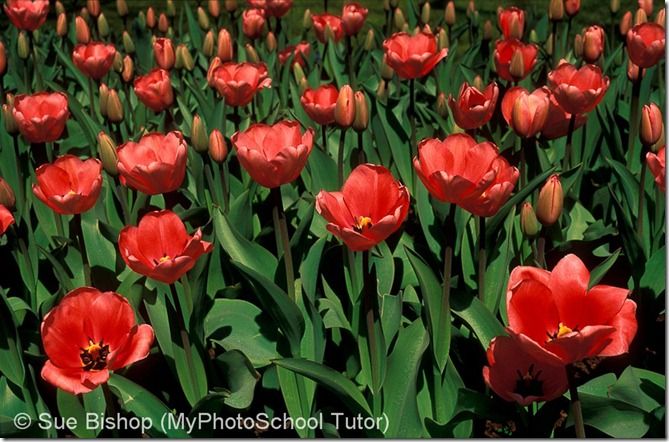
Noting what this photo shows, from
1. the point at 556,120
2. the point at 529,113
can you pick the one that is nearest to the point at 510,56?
the point at 556,120

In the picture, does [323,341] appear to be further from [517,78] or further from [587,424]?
[517,78]

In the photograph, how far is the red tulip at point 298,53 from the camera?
3.57m

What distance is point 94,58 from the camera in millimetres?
2859

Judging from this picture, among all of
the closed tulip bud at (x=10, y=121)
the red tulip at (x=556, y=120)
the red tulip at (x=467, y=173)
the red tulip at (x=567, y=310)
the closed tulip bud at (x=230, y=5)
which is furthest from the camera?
the closed tulip bud at (x=230, y=5)

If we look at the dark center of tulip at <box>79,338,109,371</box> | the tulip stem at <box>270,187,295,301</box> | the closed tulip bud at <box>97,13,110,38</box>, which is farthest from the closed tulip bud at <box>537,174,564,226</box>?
the closed tulip bud at <box>97,13,110,38</box>

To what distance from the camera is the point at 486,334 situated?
5.73 ft

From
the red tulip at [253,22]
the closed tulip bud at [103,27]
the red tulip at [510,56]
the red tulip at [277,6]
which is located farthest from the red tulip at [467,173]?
the closed tulip bud at [103,27]

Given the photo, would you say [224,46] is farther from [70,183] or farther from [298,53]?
[70,183]

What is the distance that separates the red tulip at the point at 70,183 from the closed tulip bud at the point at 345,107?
63cm

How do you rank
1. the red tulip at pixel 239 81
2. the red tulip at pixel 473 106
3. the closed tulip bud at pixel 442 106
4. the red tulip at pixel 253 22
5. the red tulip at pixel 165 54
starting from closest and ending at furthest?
the red tulip at pixel 473 106 < the red tulip at pixel 239 81 < the closed tulip bud at pixel 442 106 < the red tulip at pixel 165 54 < the red tulip at pixel 253 22

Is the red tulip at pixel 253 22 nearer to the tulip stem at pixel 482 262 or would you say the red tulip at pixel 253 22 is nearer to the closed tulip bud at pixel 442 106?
the closed tulip bud at pixel 442 106

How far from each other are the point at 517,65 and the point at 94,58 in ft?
4.87

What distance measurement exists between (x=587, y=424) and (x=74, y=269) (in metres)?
1.33

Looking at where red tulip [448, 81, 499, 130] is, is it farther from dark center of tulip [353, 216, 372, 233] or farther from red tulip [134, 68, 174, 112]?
red tulip [134, 68, 174, 112]
